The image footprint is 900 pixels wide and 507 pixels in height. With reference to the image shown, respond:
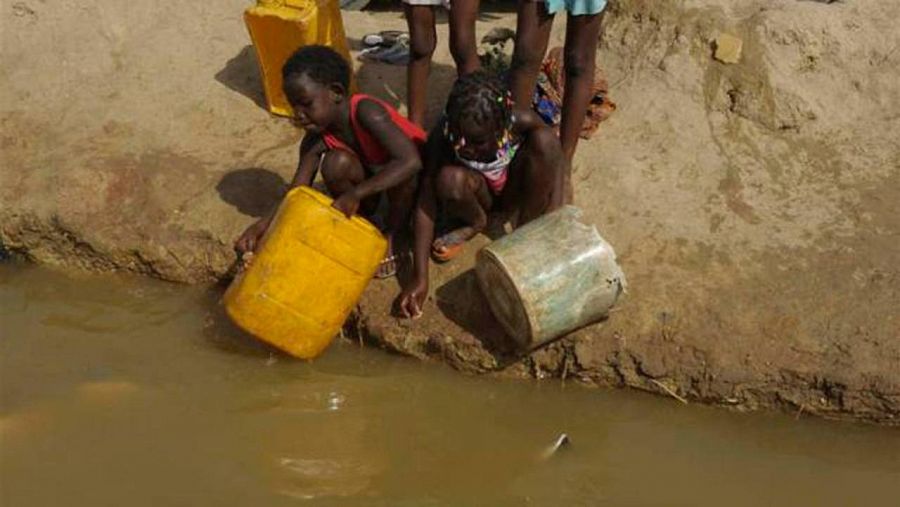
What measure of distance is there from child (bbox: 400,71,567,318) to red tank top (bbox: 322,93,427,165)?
0.09 m

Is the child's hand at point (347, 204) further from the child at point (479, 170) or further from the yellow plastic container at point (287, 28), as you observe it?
the yellow plastic container at point (287, 28)

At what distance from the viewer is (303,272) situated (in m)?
3.47

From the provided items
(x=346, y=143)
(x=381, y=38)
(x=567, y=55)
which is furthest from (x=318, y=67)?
Result: (x=381, y=38)

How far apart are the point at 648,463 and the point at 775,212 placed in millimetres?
1163

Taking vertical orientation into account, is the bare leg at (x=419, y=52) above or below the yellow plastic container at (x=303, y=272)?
above

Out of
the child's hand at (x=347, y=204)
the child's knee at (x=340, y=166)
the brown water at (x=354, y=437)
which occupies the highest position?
the child's knee at (x=340, y=166)

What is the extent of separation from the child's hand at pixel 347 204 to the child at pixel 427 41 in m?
0.80

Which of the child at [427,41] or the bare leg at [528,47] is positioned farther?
the child at [427,41]

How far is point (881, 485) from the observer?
3.20 m

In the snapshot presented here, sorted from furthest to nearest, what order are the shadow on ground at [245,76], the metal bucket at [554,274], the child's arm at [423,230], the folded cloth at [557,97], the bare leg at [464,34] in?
the shadow on ground at [245,76] < the folded cloth at [557,97] < the bare leg at [464,34] < the child's arm at [423,230] < the metal bucket at [554,274]

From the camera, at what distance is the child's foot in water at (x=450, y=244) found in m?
3.83

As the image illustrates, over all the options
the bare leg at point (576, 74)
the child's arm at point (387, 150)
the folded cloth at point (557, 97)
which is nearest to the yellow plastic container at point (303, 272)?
the child's arm at point (387, 150)

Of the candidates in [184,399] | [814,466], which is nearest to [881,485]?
[814,466]

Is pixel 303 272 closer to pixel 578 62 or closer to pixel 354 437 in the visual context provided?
pixel 354 437
